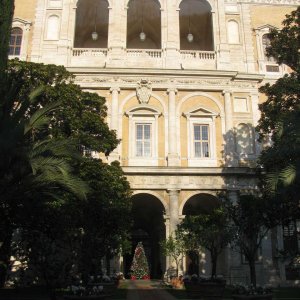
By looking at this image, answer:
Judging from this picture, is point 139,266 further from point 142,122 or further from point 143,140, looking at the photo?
point 142,122

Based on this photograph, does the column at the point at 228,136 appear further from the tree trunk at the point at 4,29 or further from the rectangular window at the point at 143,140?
the tree trunk at the point at 4,29

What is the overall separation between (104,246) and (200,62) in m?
Result: 16.7

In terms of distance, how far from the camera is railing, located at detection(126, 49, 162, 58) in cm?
2850

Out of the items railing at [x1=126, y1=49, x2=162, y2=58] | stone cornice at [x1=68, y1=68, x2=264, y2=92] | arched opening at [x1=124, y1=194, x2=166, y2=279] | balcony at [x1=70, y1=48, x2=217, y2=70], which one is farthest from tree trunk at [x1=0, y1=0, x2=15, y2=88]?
railing at [x1=126, y1=49, x2=162, y2=58]

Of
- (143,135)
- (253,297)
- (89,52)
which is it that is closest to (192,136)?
(143,135)

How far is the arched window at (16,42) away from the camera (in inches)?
1150

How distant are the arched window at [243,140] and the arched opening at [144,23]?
9287mm

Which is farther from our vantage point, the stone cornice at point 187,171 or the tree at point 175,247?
the stone cornice at point 187,171

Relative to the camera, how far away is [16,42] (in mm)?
29453

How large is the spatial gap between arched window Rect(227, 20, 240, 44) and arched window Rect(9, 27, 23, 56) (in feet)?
45.3

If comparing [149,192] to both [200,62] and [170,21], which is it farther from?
[170,21]

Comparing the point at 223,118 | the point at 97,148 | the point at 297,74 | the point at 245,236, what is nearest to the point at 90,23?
the point at 223,118

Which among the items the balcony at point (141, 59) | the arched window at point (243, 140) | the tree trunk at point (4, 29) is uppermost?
the balcony at point (141, 59)

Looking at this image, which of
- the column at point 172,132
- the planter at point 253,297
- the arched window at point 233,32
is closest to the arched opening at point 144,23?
the arched window at point 233,32
